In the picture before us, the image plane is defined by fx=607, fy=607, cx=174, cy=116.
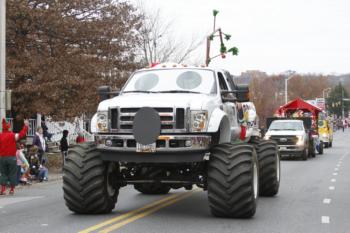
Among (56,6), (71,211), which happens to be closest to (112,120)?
(71,211)

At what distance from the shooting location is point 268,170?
1327 cm

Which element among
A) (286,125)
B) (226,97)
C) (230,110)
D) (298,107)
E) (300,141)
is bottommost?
(300,141)

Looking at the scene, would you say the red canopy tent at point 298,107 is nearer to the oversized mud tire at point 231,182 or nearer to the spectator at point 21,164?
the spectator at point 21,164

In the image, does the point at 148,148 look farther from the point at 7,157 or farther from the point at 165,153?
the point at 7,157

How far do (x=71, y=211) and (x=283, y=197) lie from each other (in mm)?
5105

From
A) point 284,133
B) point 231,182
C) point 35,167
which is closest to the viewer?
point 231,182

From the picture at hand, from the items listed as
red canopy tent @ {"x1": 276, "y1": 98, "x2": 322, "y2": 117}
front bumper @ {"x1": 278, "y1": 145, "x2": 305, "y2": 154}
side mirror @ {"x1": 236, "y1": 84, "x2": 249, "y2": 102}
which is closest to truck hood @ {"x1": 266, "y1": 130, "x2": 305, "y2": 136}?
front bumper @ {"x1": 278, "y1": 145, "x2": 305, "y2": 154}

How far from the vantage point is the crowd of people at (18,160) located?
1466 cm

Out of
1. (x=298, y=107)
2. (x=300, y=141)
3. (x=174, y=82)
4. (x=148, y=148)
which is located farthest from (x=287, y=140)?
(x=148, y=148)

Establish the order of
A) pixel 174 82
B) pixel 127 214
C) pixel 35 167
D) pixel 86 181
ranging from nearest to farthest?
pixel 86 181 → pixel 127 214 → pixel 174 82 → pixel 35 167

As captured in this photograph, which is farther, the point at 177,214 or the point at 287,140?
the point at 287,140

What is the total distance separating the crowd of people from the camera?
577 inches

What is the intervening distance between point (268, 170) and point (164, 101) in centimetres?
442

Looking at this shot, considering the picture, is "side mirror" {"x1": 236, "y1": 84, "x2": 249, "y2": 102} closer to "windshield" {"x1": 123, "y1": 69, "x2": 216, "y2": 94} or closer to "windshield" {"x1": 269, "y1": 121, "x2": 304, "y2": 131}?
"windshield" {"x1": 123, "y1": 69, "x2": 216, "y2": 94}
